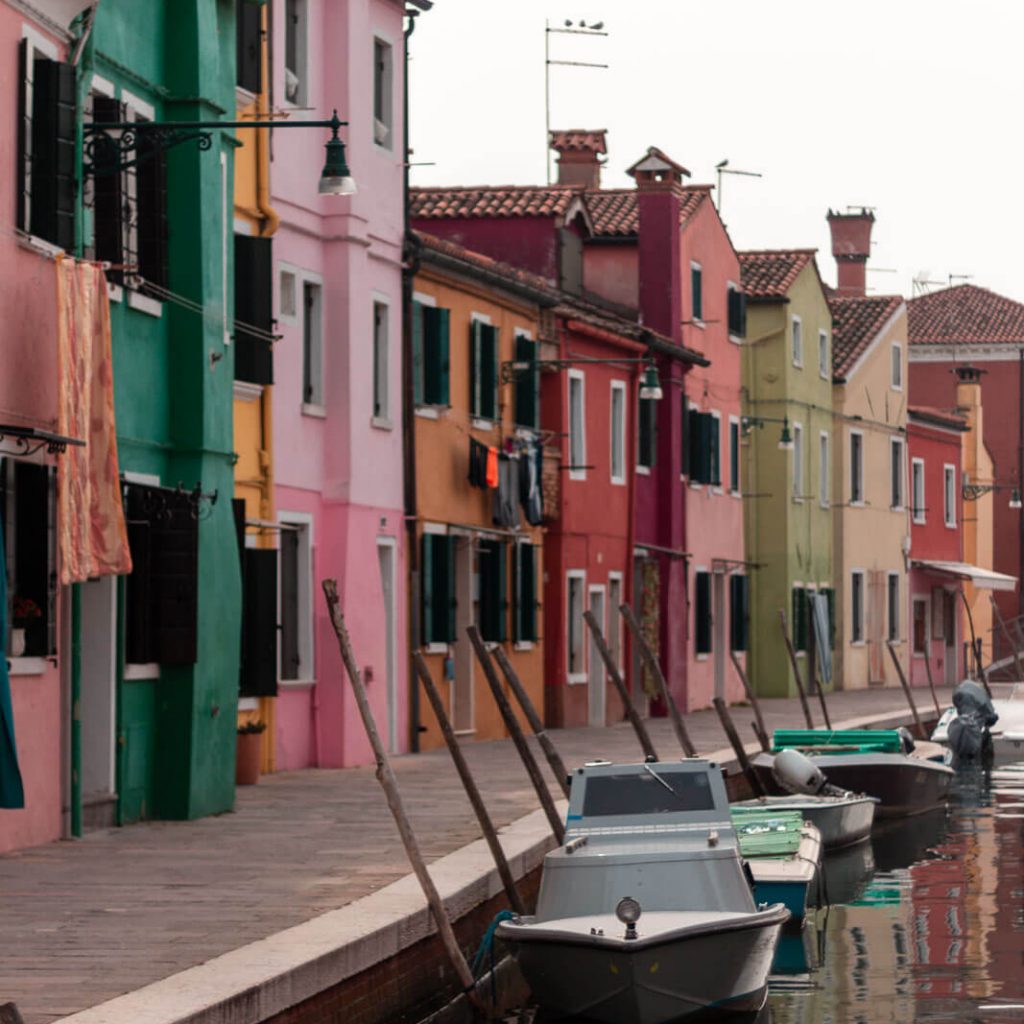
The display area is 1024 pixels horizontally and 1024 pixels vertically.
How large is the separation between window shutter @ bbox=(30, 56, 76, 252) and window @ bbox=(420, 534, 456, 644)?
40.7 feet

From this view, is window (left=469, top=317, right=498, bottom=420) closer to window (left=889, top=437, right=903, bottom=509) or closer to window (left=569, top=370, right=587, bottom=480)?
window (left=569, top=370, right=587, bottom=480)

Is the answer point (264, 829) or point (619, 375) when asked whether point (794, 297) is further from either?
point (264, 829)

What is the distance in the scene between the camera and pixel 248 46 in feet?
78.2

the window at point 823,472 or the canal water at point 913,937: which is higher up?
the window at point 823,472

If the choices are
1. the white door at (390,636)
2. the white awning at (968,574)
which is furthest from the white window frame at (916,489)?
the white door at (390,636)

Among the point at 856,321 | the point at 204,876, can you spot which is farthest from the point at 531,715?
the point at 856,321

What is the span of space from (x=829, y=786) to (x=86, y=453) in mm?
11691

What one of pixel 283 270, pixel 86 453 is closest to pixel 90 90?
pixel 86 453

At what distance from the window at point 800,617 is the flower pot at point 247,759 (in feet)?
88.5

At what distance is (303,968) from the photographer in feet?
36.7

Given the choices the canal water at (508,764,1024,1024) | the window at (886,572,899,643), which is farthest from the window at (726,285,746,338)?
the canal water at (508,764,1024,1024)

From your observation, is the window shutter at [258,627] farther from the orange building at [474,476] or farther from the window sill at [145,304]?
the orange building at [474,476]

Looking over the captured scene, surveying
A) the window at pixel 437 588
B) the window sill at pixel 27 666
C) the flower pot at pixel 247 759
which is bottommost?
the flower pot at pixel 247 759

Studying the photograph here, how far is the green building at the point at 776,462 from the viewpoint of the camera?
48750 millimetres
